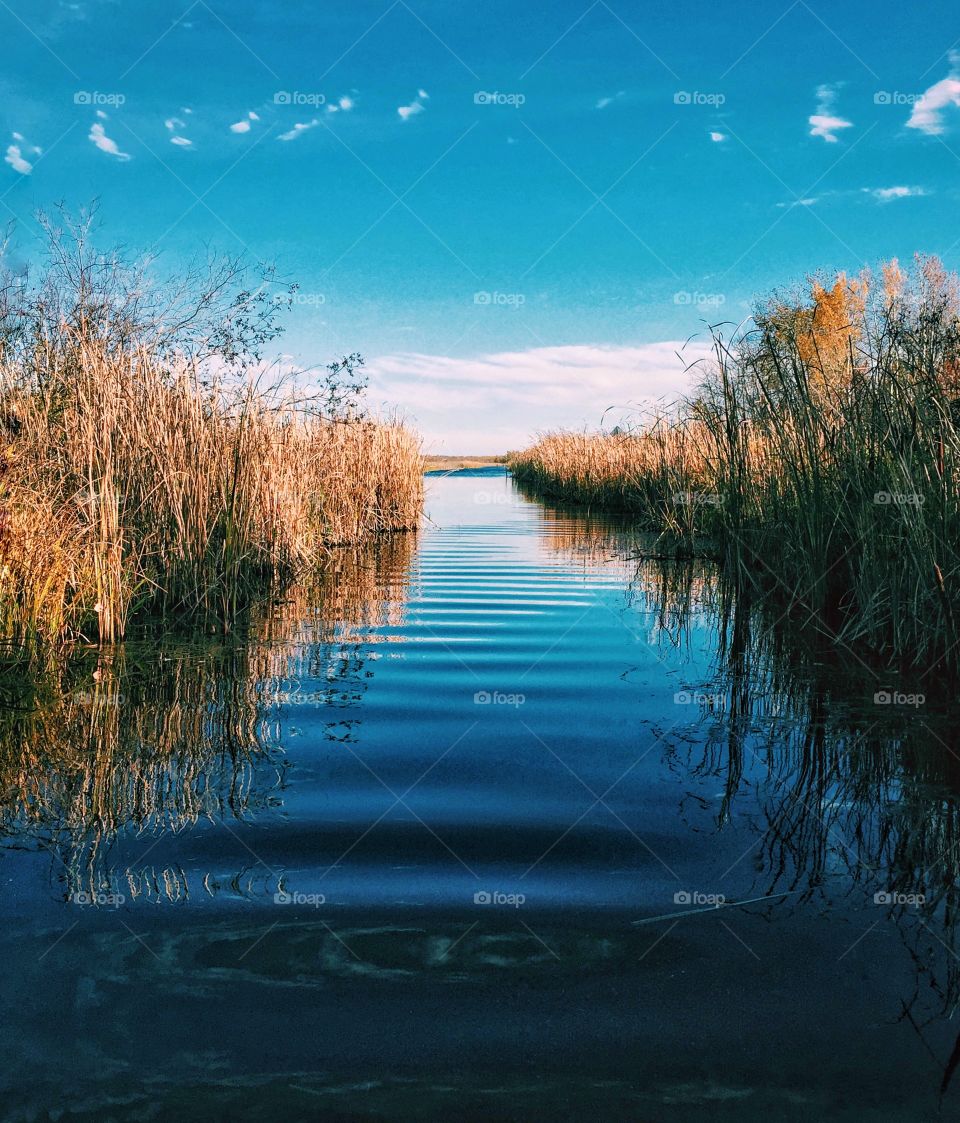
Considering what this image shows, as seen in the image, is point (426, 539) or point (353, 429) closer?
point (353, 429)

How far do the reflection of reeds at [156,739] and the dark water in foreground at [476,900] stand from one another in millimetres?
18

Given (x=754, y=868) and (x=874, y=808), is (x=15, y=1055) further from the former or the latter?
(x=874, y=808)

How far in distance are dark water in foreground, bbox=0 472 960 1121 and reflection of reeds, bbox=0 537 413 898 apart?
18mm

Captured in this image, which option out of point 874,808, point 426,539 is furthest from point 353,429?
point 874,808

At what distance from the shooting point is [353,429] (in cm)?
1187

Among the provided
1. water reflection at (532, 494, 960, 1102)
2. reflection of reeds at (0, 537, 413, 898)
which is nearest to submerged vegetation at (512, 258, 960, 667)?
water reflection at (532, 494, 960, 1102)

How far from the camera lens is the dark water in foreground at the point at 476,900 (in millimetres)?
1603

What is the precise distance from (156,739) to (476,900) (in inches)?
68.9

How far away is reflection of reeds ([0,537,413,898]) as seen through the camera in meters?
2.69

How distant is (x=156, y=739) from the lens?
3.50m

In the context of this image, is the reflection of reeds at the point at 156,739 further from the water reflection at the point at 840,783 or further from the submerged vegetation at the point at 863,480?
the submerged vegetation at the point at 863,480

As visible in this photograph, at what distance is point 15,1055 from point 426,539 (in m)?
11.1

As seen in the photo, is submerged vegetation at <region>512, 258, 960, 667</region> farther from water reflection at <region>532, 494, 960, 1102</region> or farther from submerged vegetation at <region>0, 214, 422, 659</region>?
submerged vegetation at <region>0, 214, 422, 659</region>

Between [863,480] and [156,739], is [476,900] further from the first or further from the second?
[863,480]
